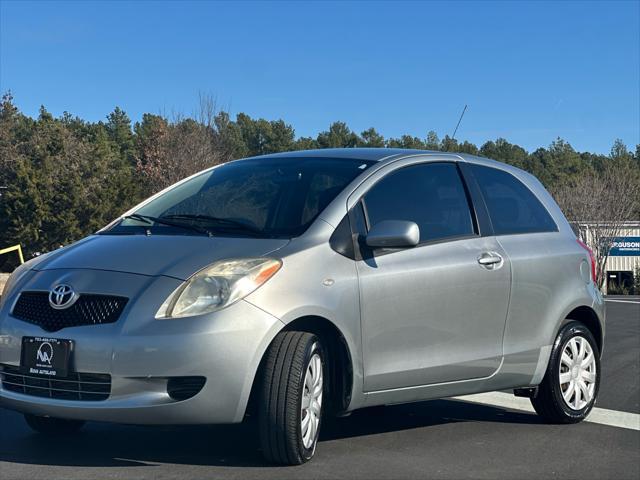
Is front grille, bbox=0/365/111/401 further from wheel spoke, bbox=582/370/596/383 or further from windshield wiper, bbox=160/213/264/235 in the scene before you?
wheel spoke, bbox=582/370/596/383

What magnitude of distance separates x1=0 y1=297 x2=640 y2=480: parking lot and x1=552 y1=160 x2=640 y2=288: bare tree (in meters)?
62.9

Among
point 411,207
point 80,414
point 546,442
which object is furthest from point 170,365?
point 546,442

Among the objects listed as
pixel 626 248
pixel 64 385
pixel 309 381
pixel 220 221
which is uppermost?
pixel 220 221

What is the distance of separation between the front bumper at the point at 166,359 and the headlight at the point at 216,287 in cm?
5

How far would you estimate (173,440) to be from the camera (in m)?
5.18

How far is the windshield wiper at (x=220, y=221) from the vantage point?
16.1ft

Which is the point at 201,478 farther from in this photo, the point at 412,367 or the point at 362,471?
the point at 412,367

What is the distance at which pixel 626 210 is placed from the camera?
6975cm

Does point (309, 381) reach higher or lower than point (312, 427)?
higher

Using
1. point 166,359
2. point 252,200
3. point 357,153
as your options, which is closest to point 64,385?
point 166,359

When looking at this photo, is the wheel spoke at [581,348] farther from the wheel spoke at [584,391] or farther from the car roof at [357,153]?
the car roof at [357,153]

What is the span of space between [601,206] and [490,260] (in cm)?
6804

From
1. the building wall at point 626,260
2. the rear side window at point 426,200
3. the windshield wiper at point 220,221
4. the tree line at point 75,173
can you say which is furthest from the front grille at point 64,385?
the building wall at point 626,260

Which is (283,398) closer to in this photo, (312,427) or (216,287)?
(312,427)
